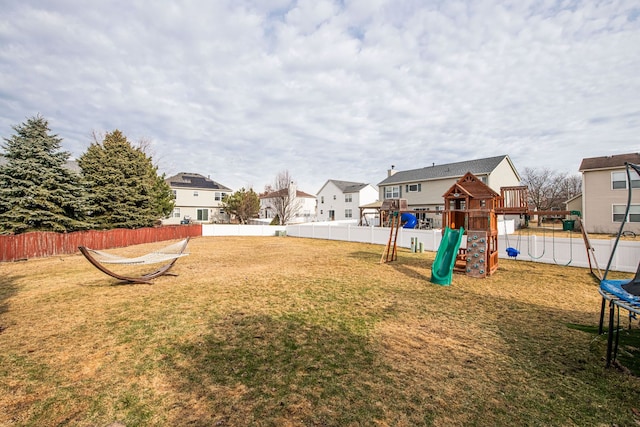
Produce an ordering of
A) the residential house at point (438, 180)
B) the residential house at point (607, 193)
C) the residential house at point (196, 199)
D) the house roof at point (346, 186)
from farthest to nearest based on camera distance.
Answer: the house roof at point (346, 186)
the residential house at point (196, 199)
the residential house at point (438, 180)
the residential house at point (607, 193)

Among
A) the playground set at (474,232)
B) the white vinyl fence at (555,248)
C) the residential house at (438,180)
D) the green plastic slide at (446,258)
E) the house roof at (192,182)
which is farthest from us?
the house roof at (192,182)

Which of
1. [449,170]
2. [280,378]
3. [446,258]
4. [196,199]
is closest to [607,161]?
[449,170]

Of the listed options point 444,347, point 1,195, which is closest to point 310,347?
point 444,347

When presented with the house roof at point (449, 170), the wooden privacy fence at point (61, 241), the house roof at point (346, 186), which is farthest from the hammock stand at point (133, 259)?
the house roof at point (346, 186)

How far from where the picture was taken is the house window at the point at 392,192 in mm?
32500

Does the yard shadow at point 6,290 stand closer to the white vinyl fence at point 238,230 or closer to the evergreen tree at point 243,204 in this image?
the white vinyl fence at point 238,230

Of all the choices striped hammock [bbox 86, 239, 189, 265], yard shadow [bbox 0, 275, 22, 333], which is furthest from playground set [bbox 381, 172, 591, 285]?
yard shadow [bbox 0, 275, 22, 333]

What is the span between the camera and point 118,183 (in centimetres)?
2028

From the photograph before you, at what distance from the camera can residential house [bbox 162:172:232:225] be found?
39.2m

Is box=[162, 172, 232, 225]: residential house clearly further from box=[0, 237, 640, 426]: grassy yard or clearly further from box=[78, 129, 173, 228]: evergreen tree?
box=[0, 237, 640, 426]: grassy yard

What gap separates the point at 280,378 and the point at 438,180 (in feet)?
95.2

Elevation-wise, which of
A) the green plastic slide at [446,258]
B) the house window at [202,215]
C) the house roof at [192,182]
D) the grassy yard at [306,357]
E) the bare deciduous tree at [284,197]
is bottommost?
the grassy yard at [306,357]

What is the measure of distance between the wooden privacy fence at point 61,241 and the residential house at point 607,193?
34938 millimetres

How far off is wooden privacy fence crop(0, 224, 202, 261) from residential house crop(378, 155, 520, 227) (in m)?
23.7
